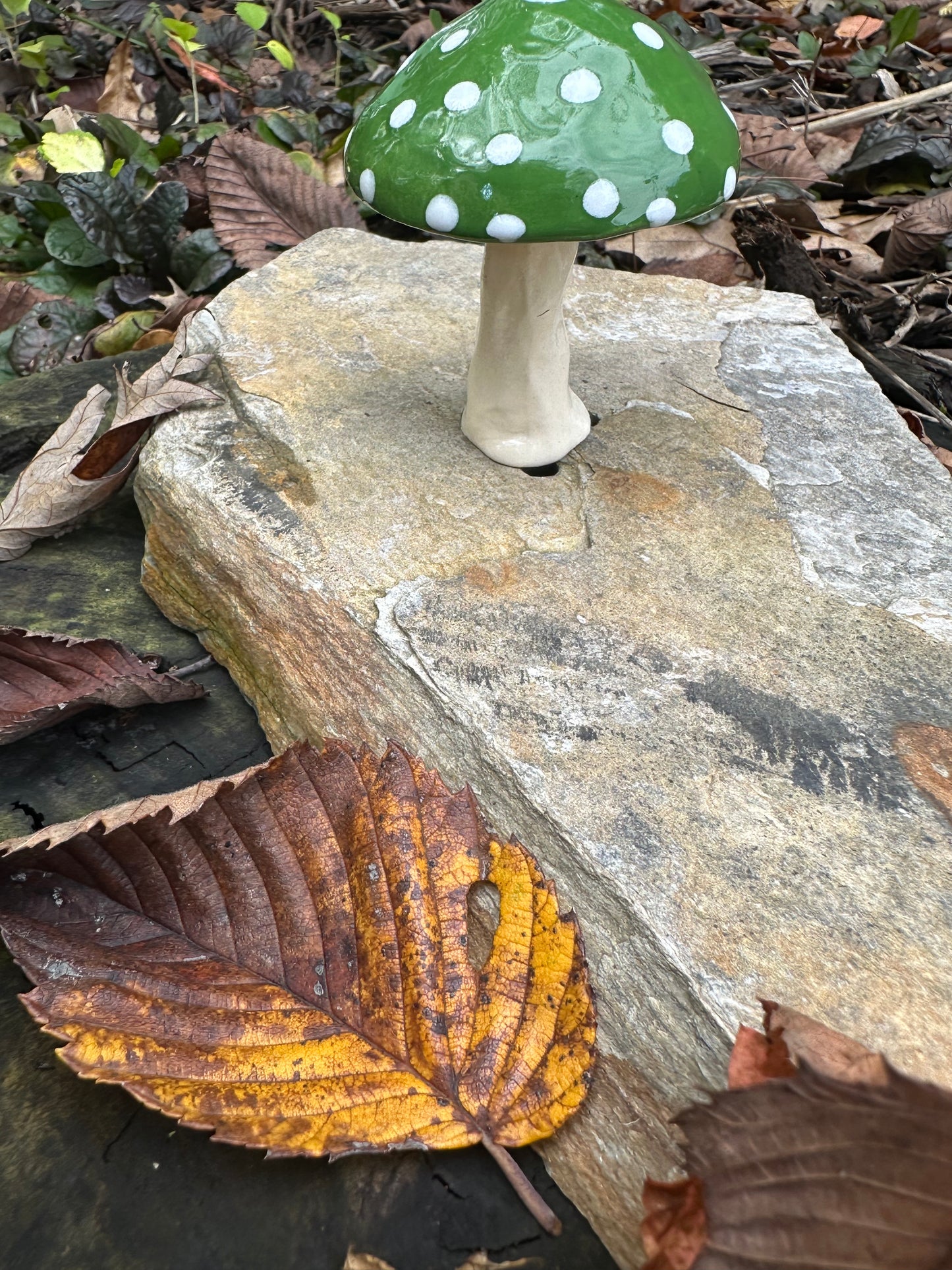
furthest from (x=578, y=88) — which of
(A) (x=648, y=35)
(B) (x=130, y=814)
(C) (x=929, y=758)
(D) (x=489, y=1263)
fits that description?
(D) (x=489, y=1263)

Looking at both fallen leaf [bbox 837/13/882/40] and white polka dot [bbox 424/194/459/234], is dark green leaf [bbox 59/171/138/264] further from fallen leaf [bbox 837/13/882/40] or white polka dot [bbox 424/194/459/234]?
fallen leaf [bbox 837/13/882/40]

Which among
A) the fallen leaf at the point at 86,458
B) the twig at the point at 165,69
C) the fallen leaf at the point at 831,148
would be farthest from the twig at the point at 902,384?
the twig at the point at 165,69

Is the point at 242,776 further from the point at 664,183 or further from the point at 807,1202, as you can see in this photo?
the point at 664,183

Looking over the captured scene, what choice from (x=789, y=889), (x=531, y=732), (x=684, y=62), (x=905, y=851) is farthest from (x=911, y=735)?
(x=684, y=62)

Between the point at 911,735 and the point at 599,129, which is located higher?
the point at 599,129

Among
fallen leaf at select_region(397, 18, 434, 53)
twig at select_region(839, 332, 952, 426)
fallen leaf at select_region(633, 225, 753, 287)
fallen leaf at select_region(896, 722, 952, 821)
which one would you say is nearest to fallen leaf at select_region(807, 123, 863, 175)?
fallen leaf at select_region(633, 225, 753, 287)
